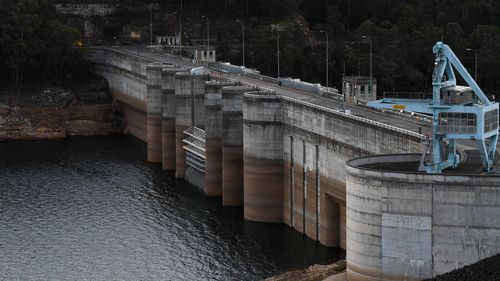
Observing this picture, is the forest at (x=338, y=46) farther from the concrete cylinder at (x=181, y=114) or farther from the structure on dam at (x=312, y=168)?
the concrete cylinder at (x=181, y=114)

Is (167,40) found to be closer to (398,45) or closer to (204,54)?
(204,54)

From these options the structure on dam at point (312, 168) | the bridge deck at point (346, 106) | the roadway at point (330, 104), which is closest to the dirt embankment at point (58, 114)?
the structure on dam at point (312, 168)

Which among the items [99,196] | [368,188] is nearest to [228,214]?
[99,196]

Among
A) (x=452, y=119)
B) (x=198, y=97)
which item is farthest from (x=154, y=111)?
(x=452, y=119)

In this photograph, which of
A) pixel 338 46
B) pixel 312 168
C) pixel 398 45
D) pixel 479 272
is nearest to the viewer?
pixel 479 272

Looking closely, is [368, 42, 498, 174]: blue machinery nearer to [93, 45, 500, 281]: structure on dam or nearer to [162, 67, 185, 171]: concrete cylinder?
[93, 45, 500, 281]: structure on dam

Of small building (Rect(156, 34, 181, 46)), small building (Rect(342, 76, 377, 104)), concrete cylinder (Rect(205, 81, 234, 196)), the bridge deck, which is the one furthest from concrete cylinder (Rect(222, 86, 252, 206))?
small building (Rect(156, 34, 181, 46))

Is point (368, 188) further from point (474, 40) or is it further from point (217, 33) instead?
point (217, 33)
